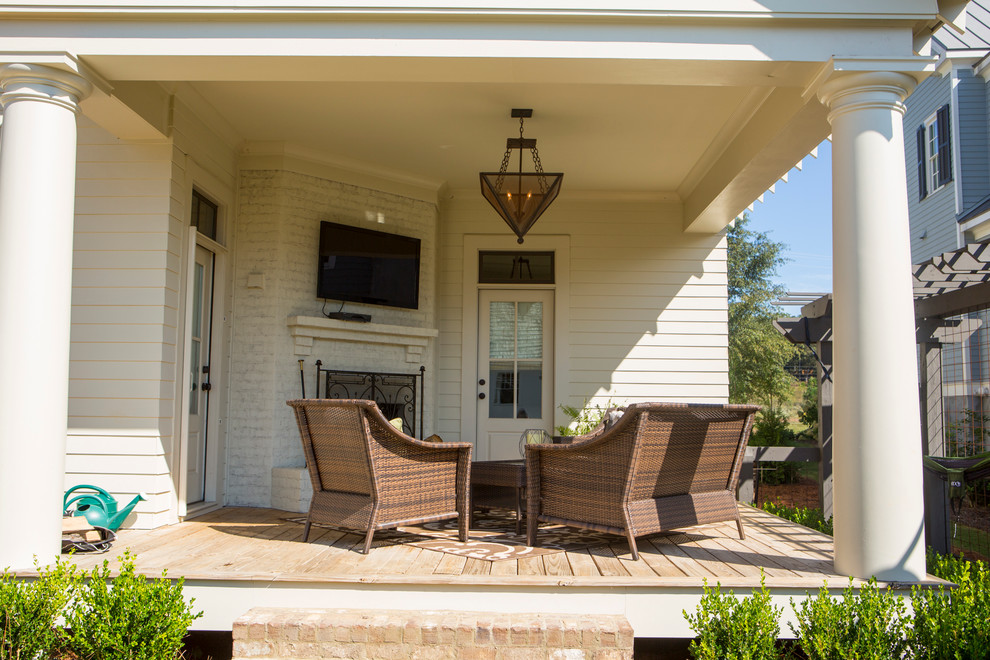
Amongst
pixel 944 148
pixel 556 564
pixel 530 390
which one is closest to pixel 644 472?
pixel 556 564

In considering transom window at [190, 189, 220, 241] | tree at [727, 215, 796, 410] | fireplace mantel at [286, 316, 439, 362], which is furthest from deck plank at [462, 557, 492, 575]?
tree at [727, 215, 796, 410]

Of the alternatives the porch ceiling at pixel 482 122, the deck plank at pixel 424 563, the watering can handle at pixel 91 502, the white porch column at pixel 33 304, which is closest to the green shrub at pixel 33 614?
the white porch column at pixel 33 304

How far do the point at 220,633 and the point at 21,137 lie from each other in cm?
239

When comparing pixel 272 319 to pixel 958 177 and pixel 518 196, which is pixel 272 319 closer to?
pixel 518 196

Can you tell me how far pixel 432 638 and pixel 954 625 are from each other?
6.07 ft

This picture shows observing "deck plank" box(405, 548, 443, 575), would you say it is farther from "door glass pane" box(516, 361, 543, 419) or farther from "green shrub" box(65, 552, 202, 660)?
"door glass pane" box(516, 361, 543, 419)

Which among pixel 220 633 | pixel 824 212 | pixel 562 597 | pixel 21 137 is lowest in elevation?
pixel 220 633

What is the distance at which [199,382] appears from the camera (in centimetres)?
529

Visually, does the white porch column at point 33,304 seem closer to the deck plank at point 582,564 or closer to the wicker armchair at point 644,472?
the wicker armchair at point 644,472

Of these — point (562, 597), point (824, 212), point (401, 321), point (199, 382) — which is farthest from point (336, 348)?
point (824, 212)

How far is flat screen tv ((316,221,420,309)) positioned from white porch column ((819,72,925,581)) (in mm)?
3912

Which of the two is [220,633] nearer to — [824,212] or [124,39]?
[124,39]

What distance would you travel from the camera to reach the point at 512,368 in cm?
730

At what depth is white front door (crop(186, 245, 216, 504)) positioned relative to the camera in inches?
204
